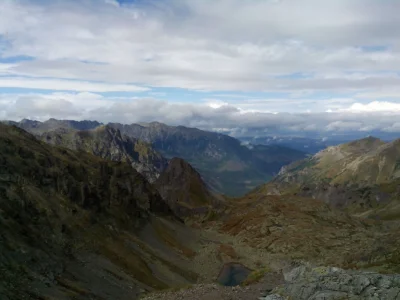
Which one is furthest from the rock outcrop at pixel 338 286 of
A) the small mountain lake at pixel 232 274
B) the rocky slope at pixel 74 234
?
the small mountain lake at pixel 232 274

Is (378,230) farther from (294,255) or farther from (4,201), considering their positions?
(4,201)

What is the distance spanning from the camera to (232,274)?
137 m

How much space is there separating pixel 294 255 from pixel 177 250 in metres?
45.8

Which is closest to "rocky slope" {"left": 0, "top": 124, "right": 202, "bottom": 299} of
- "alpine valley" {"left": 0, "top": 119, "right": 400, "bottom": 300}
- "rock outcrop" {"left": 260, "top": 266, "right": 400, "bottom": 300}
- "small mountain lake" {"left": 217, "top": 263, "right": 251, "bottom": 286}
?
"alpine valley" {"left": 0, "top": 119, "right": 400, "bottom": 300}

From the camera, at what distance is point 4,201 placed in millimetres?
80812

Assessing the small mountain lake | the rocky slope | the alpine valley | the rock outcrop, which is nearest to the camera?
the rock outcrop

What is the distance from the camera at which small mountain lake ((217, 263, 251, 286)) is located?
417 ft

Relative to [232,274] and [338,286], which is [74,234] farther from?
[338,286]

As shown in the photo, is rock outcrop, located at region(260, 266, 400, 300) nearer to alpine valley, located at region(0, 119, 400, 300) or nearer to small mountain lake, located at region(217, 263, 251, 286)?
alpine valley, located at region(0, 119, 400, 300)

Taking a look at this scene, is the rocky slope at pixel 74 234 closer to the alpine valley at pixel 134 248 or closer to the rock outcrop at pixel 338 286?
the alpine valley at pixel 134 248

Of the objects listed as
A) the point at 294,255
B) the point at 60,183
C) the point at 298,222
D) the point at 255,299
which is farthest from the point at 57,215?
the point at 298,222

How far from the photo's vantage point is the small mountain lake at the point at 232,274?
127 meters

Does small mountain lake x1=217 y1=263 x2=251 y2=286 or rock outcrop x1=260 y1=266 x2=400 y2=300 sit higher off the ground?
rock outcrop x1=260 y1=266 x2=400 y2=300

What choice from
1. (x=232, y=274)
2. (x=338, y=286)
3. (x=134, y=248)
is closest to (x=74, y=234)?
(x=134, y=248)
